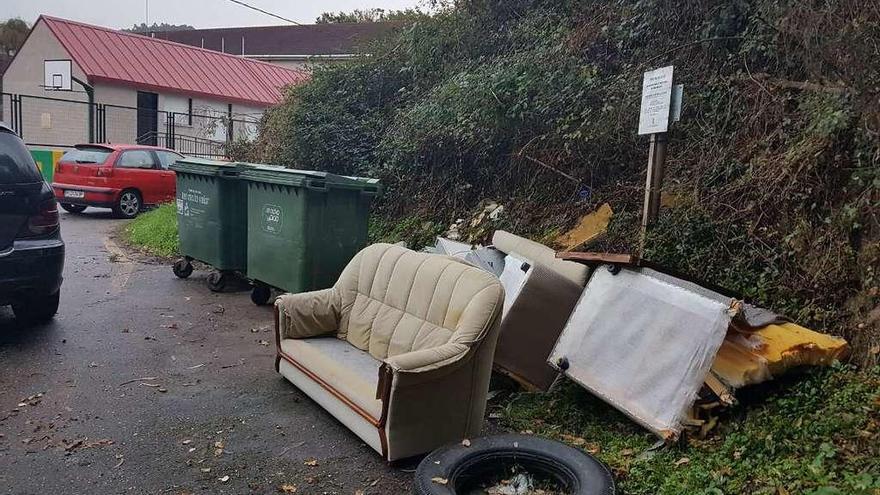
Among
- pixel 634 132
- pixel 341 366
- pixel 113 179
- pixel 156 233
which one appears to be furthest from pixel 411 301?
pixel 113 179

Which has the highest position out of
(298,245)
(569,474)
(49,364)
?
(298,245)

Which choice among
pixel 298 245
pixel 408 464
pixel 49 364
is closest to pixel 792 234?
pixel 408 464

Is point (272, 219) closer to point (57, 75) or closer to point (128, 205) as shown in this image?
point (128, 205)

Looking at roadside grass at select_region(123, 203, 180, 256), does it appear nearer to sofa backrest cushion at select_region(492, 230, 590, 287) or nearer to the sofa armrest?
the sofa armrest

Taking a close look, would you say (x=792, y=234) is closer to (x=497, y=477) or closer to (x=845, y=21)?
(x=845, y=21)

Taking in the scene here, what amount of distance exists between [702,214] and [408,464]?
3259mm

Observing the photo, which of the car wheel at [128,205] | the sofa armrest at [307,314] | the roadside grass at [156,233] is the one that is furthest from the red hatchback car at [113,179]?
the sofa armrest at [307,314]

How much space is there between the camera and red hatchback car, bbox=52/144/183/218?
515 inches

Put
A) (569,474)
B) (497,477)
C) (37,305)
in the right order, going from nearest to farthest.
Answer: (569,474), (497,477), (37,305)

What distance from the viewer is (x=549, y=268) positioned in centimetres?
480

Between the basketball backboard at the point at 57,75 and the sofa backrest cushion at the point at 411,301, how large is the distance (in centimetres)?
2128

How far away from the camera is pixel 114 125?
71.0 feet

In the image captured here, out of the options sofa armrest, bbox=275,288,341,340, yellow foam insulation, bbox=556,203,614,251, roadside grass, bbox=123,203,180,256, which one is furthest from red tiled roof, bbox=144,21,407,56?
sofa armrest, bbox=275,288,341,340

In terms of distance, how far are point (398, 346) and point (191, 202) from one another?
485 centimetres
